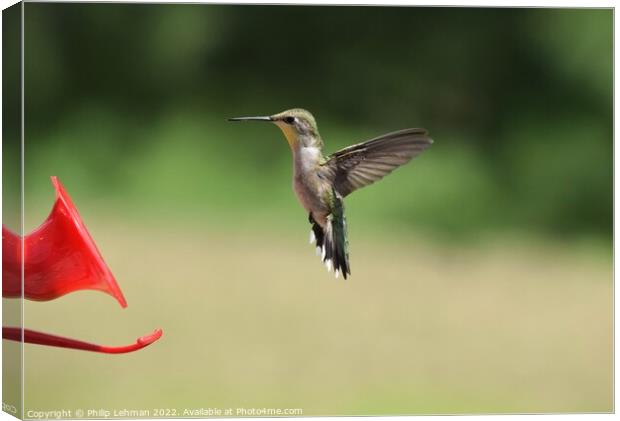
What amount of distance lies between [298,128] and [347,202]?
1.05 ft

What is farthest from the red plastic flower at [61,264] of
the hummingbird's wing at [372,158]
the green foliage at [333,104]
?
the hummingbird's wing at [372,158]

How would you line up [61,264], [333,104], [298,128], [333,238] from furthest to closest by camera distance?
[333,104], [333,238], [298,128], [61,264]

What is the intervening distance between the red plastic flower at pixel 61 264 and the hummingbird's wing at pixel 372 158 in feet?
2.49

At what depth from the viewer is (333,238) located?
277 cm

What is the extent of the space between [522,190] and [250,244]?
1.02 m

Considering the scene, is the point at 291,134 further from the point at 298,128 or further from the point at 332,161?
the point at 332,161

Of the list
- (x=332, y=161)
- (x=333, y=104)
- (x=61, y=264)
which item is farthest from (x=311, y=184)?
(x=61, y=264)

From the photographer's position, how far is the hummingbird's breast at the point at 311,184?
2574 mm

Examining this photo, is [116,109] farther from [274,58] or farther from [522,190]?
[522,190]

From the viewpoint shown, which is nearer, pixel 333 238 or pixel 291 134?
pixel 291 134

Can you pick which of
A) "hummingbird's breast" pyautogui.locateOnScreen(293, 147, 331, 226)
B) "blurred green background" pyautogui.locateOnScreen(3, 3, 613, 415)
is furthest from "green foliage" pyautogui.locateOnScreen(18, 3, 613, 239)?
"hummingbird's breast" pyautogui.locateOnScreen(293, 147, 331, 226)

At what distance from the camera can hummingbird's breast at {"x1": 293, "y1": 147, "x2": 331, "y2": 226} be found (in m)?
2.57

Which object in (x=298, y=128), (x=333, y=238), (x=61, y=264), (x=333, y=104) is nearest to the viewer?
(x=61, y=264)

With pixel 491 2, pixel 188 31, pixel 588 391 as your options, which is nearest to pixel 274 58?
pixel 188 31
